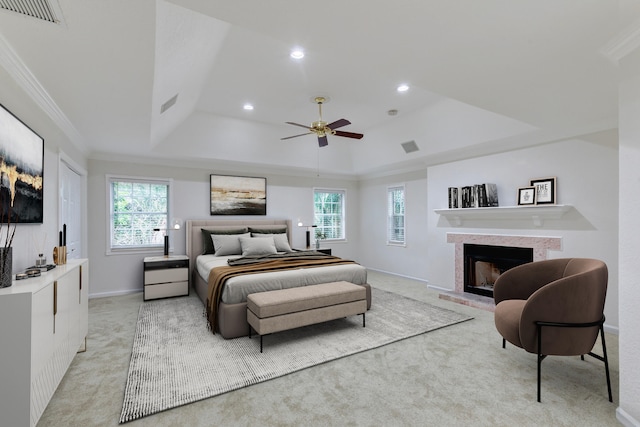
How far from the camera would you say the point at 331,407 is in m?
2.10

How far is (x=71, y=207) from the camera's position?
4141mm

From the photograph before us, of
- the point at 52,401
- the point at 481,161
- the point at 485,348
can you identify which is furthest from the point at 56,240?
the point at 481,161

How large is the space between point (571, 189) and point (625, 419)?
2756 mm

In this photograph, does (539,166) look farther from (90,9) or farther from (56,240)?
(56,240)

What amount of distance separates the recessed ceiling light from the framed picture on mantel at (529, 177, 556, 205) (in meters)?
3.43

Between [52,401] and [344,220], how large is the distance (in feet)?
20.0

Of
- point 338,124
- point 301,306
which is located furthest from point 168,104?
point 301,306

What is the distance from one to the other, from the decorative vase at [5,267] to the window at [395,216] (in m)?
5.97

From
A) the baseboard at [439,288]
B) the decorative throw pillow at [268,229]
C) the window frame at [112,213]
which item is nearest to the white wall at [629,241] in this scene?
the baseboard at [439,288]

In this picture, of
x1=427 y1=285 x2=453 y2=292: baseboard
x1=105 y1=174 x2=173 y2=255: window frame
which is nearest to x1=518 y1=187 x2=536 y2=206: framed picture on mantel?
x1=427 y1=285 x2=453 y2=292: baseboard

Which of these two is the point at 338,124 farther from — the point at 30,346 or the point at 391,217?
the point at 391,217

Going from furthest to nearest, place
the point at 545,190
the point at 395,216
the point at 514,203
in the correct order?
the point at 395,216, the point at 514,203, the point at 545,190

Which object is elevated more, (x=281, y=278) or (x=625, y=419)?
(x=281, y=278)

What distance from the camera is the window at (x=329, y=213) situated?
7355mm
